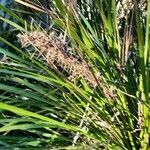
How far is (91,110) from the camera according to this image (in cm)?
108

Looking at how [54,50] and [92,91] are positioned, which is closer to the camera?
[54,50]

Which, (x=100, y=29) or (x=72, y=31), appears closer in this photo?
(x=72, y=31)

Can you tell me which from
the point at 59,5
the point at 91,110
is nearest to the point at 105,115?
the point at 91,110

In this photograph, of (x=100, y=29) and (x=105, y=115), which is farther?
(x=100, y=29)

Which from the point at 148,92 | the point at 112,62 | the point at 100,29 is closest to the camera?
the point at 148,92

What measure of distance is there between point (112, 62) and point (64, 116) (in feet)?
0.64

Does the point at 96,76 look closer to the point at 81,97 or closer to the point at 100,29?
the point at 81,97

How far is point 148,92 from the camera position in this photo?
100 cm

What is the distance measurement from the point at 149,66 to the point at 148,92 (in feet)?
0.29

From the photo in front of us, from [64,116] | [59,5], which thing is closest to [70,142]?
[64,116]

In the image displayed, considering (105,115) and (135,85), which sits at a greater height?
(135,85)

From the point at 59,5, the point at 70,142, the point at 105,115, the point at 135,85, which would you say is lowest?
the point at 70,142

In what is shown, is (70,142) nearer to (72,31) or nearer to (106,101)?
(106,101)

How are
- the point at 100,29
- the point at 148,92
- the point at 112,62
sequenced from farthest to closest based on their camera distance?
the point at 100,29 → the point at 112,62 → the point at 148,92
